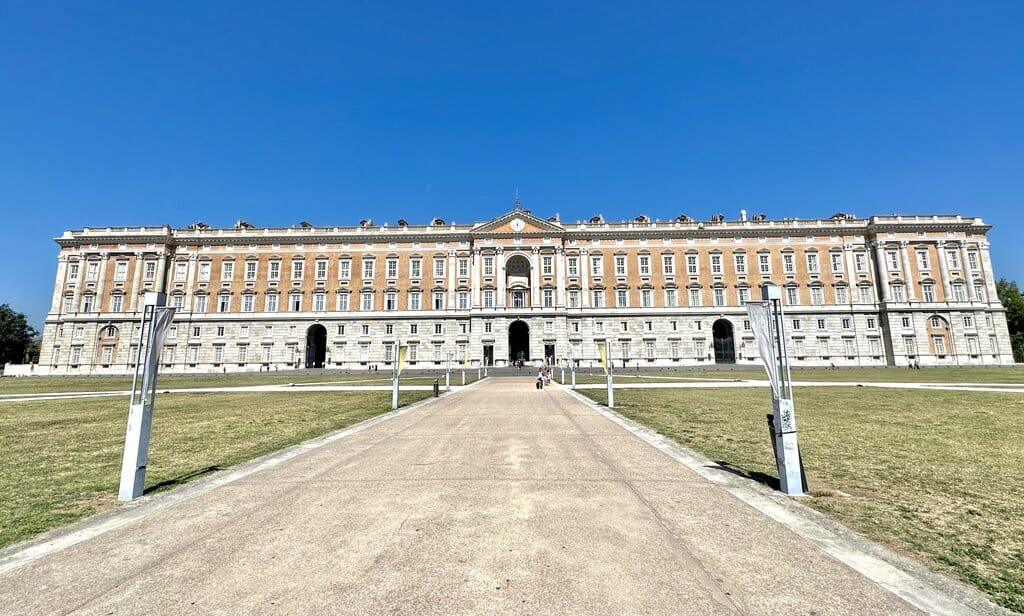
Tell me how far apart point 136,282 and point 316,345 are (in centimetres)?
2360

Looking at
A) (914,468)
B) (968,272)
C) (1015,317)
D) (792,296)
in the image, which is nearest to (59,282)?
(914,468)

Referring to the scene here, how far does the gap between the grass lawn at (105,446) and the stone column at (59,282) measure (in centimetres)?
5565

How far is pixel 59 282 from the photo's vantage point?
185 ft

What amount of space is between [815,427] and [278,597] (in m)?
11.4

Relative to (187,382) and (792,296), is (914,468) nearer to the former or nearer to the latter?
(187,382)

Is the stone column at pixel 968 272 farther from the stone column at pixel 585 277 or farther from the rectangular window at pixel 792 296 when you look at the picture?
the stone column at pixel 585 277

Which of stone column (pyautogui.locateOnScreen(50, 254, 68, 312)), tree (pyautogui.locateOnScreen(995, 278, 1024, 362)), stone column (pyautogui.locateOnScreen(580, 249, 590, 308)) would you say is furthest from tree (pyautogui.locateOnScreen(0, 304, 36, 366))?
tree (pyautogui.locateOnScreen(995, 278, 1024, 362))

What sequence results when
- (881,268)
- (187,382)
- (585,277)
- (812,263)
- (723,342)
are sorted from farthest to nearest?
(585,277)
(812,263)
(723,342)
(881,268)
(187,382)

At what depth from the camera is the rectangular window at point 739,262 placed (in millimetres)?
57281

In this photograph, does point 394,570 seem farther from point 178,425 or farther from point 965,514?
point 178,425

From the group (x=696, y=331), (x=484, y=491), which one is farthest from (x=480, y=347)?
(x=484, y=491)

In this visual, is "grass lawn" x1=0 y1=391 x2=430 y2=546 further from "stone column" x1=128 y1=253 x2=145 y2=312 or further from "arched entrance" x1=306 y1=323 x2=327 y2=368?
"stone column" x1=128 y1=253 x2=145 y2=312

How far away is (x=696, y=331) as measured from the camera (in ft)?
184

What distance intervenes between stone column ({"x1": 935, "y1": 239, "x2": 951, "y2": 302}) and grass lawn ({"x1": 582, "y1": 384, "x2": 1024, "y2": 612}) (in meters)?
55.2
